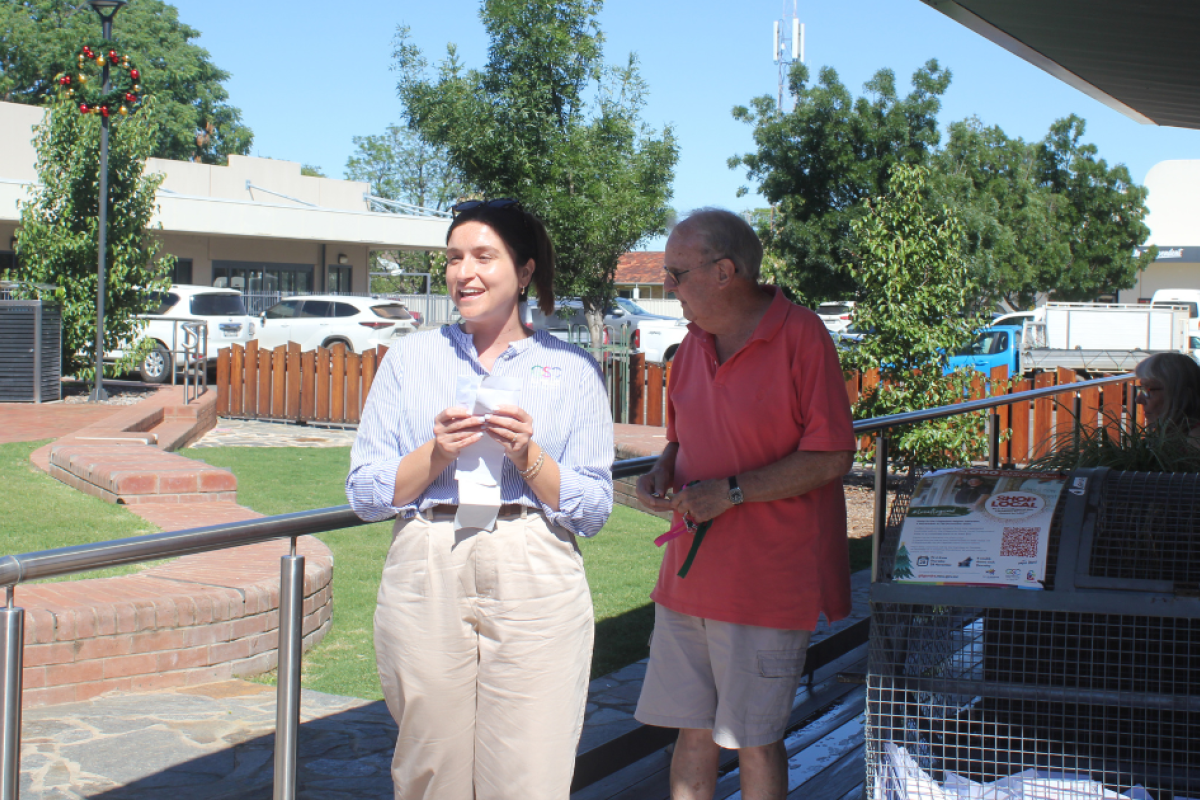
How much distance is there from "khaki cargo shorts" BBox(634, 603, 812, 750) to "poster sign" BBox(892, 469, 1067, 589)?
14.2 inches

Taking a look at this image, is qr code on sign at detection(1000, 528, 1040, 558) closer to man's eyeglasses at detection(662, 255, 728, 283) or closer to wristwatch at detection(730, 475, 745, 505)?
wristwatch at detection(730, 475, 745, 505)

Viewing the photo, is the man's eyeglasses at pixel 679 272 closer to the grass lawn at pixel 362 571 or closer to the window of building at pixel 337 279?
the grass lawn at pixel 362 571

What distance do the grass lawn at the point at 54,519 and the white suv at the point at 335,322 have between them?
1382 cm

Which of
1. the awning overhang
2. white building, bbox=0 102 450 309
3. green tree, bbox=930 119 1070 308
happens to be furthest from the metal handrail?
green tree, bbox=930 119 1070 308

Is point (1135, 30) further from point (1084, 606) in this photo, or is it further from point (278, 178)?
point (278, 178)

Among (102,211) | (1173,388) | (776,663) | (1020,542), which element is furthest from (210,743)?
(102,211)

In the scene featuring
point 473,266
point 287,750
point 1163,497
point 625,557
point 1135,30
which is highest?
point 1135,30

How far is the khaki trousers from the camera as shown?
2.17 metres

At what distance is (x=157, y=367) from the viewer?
2009 centimetres

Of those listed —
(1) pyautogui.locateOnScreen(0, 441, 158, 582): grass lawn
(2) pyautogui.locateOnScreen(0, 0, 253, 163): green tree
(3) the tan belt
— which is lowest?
(1) pyautogui.locateOnScreen(0, 441, 158, 582): grass lawn

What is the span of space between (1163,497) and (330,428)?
1399cm

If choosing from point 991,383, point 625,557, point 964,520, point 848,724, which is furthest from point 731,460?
point 991,383

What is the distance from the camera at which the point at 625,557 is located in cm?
726

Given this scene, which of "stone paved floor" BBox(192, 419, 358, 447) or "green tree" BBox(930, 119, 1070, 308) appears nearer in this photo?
"stone paved floor" BBox(192, 419, 358, 447)
